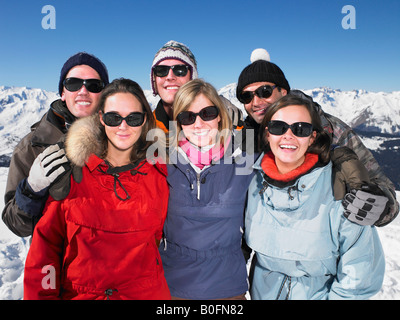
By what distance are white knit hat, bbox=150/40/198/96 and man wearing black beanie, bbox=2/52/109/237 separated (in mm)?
1001

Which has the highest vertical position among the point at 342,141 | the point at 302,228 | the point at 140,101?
the point at 140,101

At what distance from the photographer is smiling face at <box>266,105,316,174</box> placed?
8.53 feet

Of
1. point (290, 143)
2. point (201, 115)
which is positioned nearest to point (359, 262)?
point (290, 143)

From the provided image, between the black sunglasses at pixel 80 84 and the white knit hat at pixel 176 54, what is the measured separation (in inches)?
49.6

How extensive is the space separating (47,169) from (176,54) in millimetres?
2803

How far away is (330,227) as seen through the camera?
2.41 meters

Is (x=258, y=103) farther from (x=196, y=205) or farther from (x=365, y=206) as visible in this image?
(x=365, y=206)

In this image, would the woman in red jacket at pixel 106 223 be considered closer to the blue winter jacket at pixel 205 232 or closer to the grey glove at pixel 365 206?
the blue winter jacket at pixel 205 232

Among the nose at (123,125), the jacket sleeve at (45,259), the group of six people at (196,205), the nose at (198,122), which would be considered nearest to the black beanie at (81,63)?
the group of six people at (196,205)

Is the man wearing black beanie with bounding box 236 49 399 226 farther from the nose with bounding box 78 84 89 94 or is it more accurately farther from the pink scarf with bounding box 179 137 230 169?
the nose with bounding box 78 84 89 94

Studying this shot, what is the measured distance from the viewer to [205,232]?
2635 mm

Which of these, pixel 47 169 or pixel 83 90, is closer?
pixel 47 169
